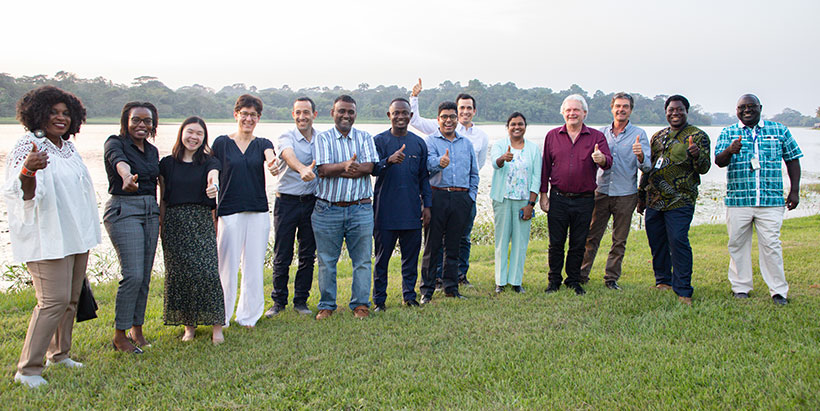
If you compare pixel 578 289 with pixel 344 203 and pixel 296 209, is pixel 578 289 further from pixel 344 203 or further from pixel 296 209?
pixel 296 209

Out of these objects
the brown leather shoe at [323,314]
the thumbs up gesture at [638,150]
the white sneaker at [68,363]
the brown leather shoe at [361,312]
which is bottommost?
the white sneaker at [68,363]

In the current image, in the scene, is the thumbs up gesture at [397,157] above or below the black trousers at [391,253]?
above

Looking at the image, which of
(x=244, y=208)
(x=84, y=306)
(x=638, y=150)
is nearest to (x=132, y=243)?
(x=84, y=306)

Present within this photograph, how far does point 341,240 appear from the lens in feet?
17.2

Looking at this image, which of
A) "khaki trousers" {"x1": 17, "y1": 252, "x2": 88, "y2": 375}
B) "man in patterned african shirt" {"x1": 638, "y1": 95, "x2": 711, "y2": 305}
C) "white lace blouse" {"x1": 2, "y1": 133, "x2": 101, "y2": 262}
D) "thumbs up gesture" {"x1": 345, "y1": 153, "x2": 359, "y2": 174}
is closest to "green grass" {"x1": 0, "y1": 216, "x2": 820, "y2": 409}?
"khaki trousers" {"x1": 17, "y1": 252, "x2": 88, "y2": 375}

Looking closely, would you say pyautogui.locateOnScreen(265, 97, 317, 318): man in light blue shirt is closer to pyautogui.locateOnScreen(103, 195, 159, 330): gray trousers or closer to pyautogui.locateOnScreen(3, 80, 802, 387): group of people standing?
pyautogui.locateOnScreen(3, 80, 802, 387): group of people standing

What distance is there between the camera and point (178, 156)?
4441mm

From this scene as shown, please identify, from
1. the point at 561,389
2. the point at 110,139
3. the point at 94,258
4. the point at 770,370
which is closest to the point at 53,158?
the point at 110,139

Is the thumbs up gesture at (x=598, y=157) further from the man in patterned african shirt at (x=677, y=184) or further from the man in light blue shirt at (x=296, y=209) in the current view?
the man in light blue shirt at (x=296, y=209)

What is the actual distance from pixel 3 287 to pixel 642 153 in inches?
363

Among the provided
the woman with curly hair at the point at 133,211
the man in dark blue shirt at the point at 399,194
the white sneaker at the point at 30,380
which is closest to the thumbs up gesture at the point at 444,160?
the man in dark blue shirt at the point at 399,194

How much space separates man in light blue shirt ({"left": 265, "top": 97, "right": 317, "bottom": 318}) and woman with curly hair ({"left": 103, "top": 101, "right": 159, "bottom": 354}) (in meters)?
1.19

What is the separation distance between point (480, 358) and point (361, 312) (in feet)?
5.11

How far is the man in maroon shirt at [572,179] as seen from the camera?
5.70m
